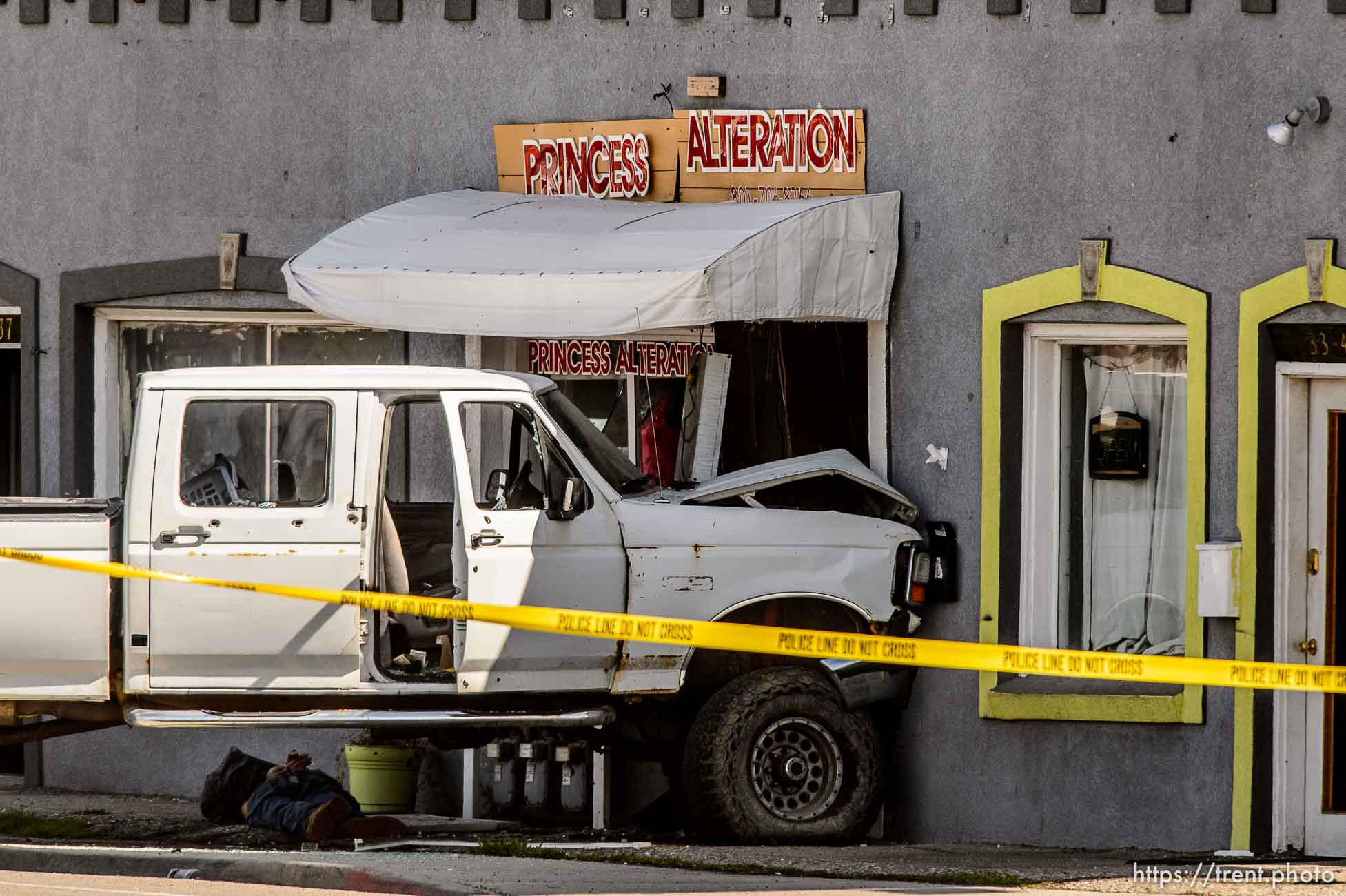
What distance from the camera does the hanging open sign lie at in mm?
11305

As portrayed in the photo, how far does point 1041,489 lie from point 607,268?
2758 millimetres

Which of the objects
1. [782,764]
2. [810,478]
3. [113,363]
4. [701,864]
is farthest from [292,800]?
[113,363]

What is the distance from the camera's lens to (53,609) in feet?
31.9

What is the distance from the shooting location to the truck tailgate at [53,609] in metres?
9.69

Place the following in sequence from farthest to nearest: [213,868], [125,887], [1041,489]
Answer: [1041,489] → [213,868] → [125,887]

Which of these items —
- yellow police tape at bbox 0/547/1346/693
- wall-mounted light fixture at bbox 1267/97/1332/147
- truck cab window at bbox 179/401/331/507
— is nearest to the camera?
yellow police tape at bbox 0/547/1346/693

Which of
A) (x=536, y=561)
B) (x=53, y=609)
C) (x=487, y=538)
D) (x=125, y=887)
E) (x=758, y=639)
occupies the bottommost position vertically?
(x=125, y=887)

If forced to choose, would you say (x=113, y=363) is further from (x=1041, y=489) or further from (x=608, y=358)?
(x=1041, y=489)

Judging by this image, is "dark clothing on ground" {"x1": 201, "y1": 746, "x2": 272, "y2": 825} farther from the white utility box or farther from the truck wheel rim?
the white utility box

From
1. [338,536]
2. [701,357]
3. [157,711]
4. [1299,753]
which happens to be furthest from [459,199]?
[1299,753]

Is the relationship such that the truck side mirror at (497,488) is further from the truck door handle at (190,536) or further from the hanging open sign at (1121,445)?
the hanging open sign at (1121,445)

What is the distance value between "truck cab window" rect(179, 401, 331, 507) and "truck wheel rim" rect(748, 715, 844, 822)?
2.57 meters

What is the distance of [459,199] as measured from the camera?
39.8 ft

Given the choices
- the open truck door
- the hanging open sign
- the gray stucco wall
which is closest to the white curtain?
the hanging open sign
